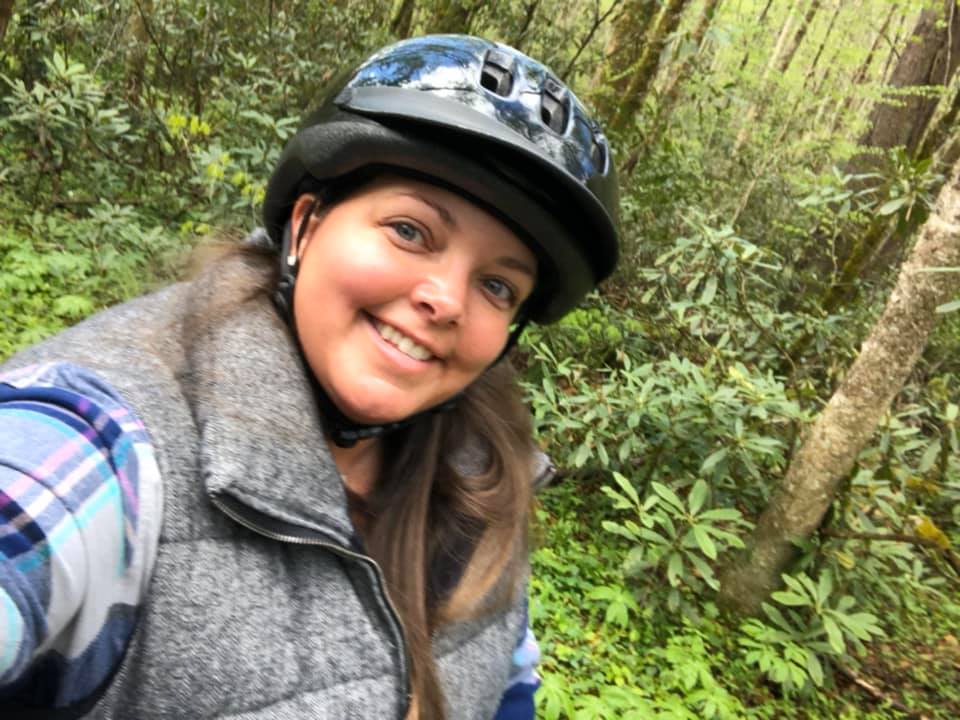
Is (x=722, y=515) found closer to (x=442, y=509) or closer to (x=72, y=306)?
(x=442, y=509)

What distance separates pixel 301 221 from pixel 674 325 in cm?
385

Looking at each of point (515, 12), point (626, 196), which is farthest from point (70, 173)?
point (626, 196)

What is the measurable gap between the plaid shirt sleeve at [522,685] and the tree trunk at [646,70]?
186 inches

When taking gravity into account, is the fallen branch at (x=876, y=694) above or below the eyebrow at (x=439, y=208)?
below

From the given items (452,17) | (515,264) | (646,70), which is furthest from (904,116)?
(515,264)

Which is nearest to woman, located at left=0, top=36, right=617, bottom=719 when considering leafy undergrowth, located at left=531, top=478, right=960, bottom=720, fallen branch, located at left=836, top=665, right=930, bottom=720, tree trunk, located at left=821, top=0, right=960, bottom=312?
leafy undergrowth, located at left=531, top=478, right=960, bottom=720

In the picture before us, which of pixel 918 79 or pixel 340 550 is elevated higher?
pixel 918 79

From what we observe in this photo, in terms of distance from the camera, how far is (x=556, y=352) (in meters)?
5.01

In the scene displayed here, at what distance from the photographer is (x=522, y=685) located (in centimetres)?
171

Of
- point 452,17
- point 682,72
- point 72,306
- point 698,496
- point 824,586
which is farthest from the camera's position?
point 682,72

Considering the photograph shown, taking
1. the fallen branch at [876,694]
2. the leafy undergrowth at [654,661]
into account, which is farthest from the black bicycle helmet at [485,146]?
the fallen branch at [876,694]

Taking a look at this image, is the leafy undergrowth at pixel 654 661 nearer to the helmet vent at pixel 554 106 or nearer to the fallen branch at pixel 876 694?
the fallen branch at pixel 876 694

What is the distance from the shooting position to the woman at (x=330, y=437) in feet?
2.68

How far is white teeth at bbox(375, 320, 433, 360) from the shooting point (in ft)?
4.11
